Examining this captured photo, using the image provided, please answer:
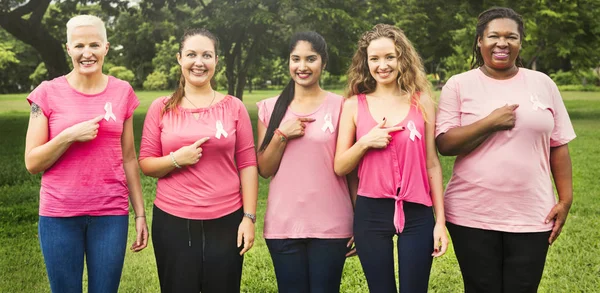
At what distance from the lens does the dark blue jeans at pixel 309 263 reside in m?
3.06

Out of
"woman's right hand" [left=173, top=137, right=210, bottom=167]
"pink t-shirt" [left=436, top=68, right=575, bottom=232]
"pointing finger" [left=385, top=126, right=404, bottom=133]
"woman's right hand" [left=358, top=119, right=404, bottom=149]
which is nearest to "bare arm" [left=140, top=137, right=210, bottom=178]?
"woman's right hand" [left=173, top=137, right=210, bottom=167]

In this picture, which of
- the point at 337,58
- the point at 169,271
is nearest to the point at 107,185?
the point at 169,271

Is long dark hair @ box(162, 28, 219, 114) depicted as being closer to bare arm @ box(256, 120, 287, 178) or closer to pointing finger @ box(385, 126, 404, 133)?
bare arm @ box(256, 120, 287, 178)

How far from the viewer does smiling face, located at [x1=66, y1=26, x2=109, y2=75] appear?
2.77 metres

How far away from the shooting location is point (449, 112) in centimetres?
298

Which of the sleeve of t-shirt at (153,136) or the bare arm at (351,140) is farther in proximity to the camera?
the sleeve of t-shirt at (153,136)

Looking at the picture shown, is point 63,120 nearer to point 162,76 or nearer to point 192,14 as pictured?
point 192,14

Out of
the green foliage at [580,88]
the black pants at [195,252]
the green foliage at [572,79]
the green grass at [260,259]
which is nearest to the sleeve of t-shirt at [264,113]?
the black pants at [195,252]

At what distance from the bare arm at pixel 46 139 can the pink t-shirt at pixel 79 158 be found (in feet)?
0.11

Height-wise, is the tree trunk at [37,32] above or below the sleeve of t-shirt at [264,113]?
above

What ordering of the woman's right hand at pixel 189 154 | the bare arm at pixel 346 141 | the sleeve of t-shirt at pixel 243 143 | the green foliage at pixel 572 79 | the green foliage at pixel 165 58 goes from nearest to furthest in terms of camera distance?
the woman's right hand at pixel 189 154, the bare arm at pixel 346 141, the sleeve of t-shirt at pixel 243 143, the green foliage at pixel 165 58, the green foliage at pixel 572 79

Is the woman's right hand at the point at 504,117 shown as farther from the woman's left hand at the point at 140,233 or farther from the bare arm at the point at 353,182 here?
the woman's left hand at the point at 140,233

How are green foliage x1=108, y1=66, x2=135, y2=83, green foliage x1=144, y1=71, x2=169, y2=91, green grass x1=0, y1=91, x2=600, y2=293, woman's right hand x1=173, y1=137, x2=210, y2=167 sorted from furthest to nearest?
green foliage x1=144, y1=71, x2=169, y2=91
green foliage x1=108, y1=66, x2=135, y2=83
green grass x1=0, y1=91, x2=600, y2=293
woman's right hand x1=173, y1=137, x2=210, y2=167

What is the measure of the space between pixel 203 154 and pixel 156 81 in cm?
3766
